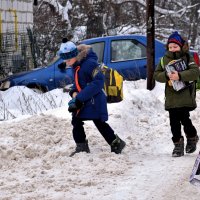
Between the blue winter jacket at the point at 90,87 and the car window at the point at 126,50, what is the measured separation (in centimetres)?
579

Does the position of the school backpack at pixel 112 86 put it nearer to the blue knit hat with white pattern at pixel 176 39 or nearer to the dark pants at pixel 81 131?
the dark pants at pixel 81 131

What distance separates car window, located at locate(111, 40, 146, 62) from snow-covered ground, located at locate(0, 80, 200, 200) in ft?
9.22

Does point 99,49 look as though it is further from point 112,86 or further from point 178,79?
point 178,79

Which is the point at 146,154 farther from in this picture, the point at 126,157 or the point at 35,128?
the point at 35,128

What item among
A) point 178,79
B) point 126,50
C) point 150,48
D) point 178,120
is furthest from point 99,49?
point 178,79

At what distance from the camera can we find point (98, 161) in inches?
249

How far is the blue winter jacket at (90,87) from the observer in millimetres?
6406

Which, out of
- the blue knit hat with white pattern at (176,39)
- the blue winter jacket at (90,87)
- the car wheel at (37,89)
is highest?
the blue knit hat with white pattern at (176,39)

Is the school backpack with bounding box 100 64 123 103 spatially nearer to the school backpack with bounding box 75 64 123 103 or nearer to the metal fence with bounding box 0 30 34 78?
the school backpack with bounding box 75 64 123 103

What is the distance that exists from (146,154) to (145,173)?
1071mm

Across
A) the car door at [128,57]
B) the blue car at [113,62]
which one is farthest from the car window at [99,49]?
the car door at [128,57]

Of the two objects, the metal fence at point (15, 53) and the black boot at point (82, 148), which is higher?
the black boot at point (82, 148)

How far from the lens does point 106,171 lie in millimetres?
5973

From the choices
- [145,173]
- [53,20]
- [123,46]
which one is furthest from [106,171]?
[53,20]
